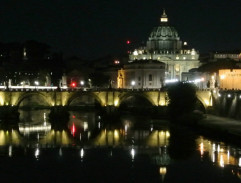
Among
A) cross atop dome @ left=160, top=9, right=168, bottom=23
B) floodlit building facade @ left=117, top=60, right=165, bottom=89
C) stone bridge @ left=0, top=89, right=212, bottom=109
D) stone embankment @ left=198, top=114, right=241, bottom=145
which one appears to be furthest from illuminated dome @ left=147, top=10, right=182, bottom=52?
stone embankment @ left=198, top=114, right=241, bottom=145

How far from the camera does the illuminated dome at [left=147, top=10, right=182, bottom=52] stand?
126000 millimetres

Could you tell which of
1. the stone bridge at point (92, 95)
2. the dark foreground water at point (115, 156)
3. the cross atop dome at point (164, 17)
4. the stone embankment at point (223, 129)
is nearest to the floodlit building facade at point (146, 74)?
the stone bridge at point (92, 95)

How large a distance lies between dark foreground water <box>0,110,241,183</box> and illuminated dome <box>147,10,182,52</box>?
77.0 m

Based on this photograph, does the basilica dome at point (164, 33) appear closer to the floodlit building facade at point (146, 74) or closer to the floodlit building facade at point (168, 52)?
the floodlit building facade at point (168, 52)

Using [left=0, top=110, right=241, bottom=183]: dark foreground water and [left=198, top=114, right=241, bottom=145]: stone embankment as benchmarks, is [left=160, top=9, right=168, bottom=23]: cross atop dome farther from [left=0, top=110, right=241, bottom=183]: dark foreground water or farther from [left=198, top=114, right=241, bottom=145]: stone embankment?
[left=0, top=110, right=241, bottom=183]: dark foreground water

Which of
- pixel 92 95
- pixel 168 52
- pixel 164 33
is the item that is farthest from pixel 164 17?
pixel 92 95

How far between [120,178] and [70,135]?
1729 cm

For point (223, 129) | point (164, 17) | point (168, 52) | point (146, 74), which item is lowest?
point (223, 129)

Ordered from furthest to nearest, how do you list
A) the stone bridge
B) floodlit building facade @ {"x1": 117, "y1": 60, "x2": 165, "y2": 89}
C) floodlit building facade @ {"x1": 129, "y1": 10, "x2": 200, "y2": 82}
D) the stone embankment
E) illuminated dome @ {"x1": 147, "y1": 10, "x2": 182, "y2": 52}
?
illuminated dome @ {"x1": 147, "y1": 10, "x2": 182, "y2": 52}, floodlit building facade @ {"x1": 129, "y1": 10, "x2": 200, "y2": 82}, floodlit building facade @ {"x1": 117, "y1": 60, "x2": 165, "y2": 89}, the stone bridge, the stone embankment

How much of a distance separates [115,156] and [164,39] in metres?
93.7

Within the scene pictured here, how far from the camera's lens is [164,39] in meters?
126

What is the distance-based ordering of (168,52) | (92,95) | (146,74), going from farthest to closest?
(168,52) → (146,74) → (92,95)

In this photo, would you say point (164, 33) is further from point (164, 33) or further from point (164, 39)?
point (164, 39)

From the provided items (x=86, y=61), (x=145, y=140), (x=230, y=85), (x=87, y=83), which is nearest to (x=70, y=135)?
(x=145, y=140)
